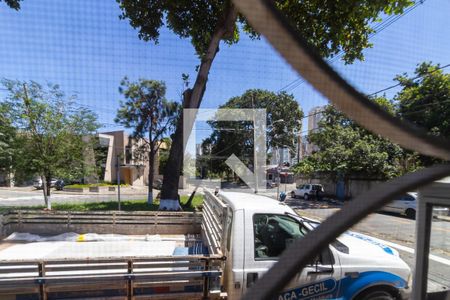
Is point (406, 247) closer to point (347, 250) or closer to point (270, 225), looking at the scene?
point (347, 250)

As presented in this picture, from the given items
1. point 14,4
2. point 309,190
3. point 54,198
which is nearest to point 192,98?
point 14,4

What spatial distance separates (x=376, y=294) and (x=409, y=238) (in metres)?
5.15

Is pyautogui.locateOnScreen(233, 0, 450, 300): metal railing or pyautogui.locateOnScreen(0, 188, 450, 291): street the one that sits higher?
pyautogui.locateOnScreen(233, 0, 450, 300): metal railing

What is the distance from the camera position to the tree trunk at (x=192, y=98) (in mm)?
5383

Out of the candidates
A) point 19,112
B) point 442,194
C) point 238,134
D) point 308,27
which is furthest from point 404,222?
point 19,112

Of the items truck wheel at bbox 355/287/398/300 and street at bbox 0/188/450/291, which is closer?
street at bbox 0/188/450/291

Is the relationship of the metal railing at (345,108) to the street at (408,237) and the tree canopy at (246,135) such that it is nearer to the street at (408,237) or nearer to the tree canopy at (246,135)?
the street at (408,237)

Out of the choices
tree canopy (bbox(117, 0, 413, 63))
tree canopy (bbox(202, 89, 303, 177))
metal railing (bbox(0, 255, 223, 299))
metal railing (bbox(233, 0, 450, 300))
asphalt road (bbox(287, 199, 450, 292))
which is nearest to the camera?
metal railing (bbox(233, 0, 450, 300))

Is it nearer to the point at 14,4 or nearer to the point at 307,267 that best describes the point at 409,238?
the point at 307,267

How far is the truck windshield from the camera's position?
74.9 inches

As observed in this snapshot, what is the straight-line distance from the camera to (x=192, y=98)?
5.99m

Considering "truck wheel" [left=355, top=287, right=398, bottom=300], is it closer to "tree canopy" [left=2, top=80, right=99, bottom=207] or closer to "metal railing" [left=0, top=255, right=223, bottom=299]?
"metal railing" [left=0, top=255, right=223, bottom=299]

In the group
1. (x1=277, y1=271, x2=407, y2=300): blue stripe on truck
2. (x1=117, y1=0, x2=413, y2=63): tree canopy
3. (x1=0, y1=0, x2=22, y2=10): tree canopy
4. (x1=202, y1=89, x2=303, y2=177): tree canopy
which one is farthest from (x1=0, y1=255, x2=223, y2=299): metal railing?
(x1=202, y1=89, x2=303, y2=177): tree canopy

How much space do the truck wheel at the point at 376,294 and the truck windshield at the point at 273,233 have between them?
1.90 ft
